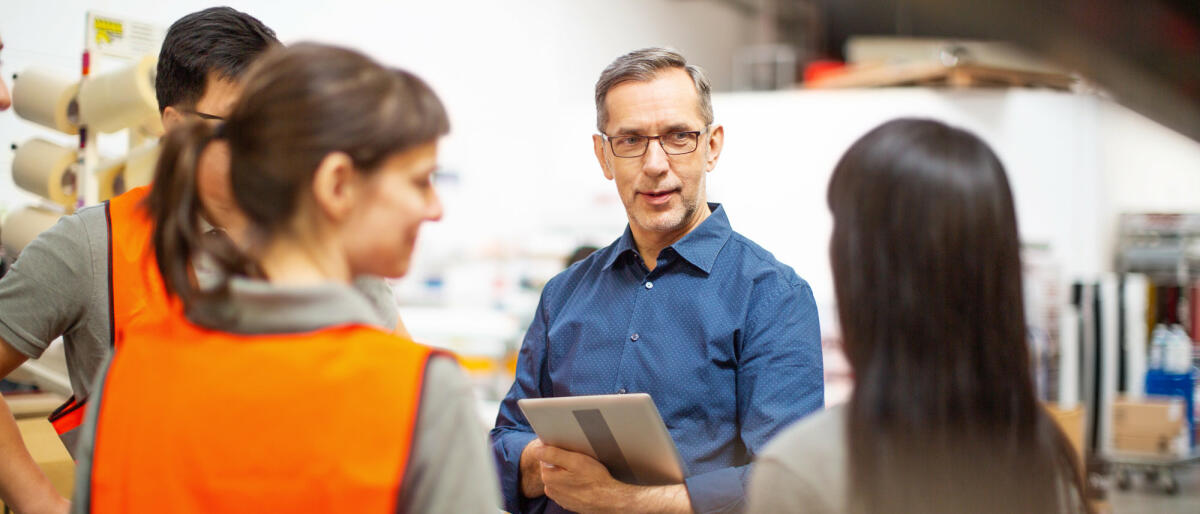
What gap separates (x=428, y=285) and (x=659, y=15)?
7.78 feet

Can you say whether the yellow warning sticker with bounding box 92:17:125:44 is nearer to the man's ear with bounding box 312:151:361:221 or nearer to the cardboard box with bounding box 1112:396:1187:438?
the man's ear with bounding box 312:151:361:221

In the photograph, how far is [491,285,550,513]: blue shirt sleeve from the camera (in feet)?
5.49

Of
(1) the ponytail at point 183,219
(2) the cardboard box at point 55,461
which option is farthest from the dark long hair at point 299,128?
(2) the cardboard box at point 55,461

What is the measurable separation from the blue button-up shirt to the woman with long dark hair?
0.58m

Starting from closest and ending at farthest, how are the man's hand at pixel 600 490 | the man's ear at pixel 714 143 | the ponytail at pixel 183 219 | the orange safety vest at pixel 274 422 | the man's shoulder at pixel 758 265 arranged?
the orange safety vest at pixel 274 422, the ponytail at pixel 183 219, the man's hand at pixel 600 490, the man's shoulder at pixel 758 265, the man's ear at pixel 714 143

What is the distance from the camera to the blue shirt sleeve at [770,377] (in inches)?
57.4

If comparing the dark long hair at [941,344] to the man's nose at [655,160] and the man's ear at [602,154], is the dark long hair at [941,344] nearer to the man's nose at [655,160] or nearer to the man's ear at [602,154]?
the man's nose at [655,160]

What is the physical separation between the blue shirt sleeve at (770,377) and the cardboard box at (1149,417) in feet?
16.0

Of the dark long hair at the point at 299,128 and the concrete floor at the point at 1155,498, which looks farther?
the concrete floor at the point at 1155,498

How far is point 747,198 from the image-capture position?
5031 millimetres

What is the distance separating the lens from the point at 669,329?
1.62m

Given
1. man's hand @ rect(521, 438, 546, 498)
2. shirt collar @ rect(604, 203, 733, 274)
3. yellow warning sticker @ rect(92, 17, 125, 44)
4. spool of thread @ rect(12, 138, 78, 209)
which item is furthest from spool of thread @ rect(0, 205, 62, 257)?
shirt collar @ rect(604, 203, 733, 274)

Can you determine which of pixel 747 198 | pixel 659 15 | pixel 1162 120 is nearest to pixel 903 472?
pixel 1162 120

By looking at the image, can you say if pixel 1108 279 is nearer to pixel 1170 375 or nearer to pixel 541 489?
pixel 1170 375
